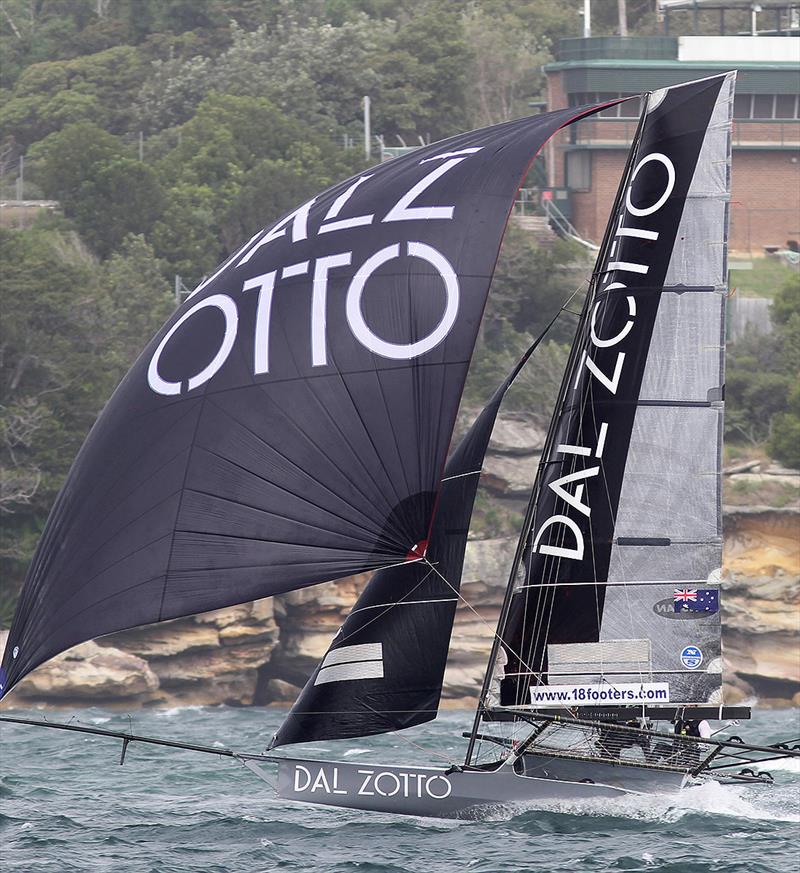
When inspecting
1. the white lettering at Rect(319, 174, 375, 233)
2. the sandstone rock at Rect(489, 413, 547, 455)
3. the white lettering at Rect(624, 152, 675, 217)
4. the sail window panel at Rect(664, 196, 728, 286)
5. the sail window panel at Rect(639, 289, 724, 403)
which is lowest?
the sail window panel at Rect(639, 289, 724, 403)

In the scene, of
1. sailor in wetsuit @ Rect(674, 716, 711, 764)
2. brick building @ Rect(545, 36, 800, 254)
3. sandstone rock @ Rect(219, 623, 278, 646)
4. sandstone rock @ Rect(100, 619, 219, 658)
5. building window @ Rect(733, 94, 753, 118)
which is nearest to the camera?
sailor in wetsuit @ Rect(674, 716, 711, 764)

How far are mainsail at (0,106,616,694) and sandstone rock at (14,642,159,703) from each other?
17.4 metres

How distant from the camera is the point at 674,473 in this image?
1600cm

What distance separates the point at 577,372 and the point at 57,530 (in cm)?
509

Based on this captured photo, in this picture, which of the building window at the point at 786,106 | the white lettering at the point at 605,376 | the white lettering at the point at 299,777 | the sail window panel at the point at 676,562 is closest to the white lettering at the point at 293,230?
the white lettering at the point at 605,376

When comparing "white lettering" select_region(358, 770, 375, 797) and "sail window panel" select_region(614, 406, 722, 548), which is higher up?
"sail window panel" select_region(614, 406, 722, 548)

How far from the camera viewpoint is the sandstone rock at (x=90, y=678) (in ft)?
103

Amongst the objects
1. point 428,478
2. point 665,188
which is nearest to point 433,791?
point 428,478

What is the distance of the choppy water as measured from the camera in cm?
1484

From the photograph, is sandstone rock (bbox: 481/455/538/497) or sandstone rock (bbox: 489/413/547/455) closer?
sandstone rock (bbox: 481/455/538/497)

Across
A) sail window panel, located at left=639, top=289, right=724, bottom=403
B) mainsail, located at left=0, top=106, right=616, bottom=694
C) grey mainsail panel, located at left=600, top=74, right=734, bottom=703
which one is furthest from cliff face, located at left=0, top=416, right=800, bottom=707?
mainsail, located at left=0, top=106, right=616, bottom=694

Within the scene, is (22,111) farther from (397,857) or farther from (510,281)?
(397,857)

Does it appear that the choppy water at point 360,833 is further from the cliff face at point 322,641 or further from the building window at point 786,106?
the building window at point 786,106

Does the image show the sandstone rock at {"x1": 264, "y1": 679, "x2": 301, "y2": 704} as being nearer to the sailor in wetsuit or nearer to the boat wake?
the boat wake
